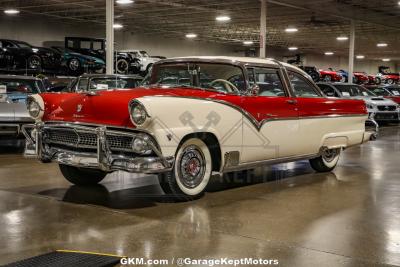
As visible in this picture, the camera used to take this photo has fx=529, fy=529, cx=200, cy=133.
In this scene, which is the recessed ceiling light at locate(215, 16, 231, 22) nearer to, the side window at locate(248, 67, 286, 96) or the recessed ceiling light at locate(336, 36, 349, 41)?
the recessed ceiling light at locate(336, 36, 349, 41)

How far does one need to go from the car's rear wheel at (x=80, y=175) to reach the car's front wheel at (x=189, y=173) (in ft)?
Answer: 4.27

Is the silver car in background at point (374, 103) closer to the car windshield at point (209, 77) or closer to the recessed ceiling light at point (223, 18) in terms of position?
the recessed ceiling light at point (223, 18)

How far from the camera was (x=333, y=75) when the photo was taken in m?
33.4

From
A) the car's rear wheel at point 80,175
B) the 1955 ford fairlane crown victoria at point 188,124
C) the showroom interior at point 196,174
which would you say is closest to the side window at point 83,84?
the showroom interior at point 196,174

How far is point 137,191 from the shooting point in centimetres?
681

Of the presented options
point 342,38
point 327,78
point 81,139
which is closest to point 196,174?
point 81,139

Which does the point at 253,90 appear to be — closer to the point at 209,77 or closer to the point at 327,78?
the point at 209,77

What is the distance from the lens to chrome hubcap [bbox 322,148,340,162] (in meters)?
8.56

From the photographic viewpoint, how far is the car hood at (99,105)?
18.9ft

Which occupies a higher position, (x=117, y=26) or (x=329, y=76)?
(x=117, y=26)

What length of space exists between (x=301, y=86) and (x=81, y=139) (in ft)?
11.4

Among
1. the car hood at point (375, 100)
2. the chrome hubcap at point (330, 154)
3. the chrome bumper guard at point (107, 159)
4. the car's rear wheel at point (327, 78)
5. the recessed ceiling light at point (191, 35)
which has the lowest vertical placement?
the chrome hubcap at point (330, 154)

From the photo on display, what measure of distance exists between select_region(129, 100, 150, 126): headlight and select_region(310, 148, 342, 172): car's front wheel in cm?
392

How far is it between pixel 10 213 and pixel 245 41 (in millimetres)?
34363
